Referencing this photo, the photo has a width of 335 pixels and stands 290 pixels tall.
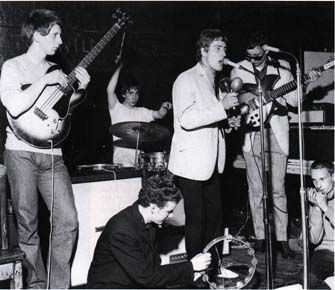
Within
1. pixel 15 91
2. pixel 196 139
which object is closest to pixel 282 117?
pixel 196 139

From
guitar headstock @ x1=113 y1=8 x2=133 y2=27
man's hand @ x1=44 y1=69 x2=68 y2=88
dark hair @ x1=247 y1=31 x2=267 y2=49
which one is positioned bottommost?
man's hand @ x1=44 y1=69 x2=68 y2=88

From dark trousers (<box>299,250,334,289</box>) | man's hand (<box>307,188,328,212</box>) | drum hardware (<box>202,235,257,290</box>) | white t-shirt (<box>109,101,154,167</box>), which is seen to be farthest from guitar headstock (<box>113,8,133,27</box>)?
dark trousers (<box>299,250,334,289</box>)

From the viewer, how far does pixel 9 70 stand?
3096mm

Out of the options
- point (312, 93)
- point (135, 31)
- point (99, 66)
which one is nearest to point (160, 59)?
→ point (135, 31)

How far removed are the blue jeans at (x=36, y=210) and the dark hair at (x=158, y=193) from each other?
88 centimetres

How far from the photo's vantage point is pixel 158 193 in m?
2.58

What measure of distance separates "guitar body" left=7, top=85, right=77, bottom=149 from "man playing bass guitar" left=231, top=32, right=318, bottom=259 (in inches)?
70.6

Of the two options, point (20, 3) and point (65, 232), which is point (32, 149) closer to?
point (65, 232)

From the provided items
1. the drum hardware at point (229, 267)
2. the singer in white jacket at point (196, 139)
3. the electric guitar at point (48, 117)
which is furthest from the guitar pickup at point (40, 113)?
the drum hardware at point (229, 267)

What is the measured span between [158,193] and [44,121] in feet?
3.85

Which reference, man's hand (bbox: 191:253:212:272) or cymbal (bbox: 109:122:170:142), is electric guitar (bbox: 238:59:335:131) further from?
man's hand (bbox: 191:253:212:272)

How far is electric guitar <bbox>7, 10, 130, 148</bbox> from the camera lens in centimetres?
315

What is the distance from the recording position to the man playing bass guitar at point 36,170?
122 inches

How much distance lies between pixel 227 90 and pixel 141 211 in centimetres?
161
